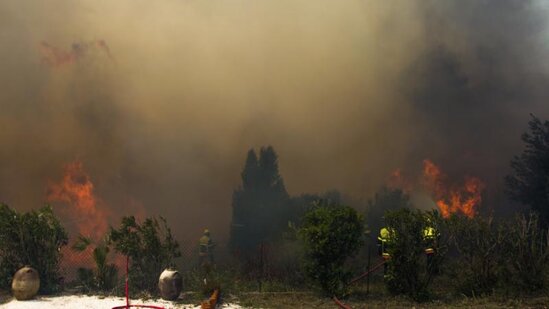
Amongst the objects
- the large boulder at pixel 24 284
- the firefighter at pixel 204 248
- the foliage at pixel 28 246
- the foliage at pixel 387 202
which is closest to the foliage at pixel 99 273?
the foliage at pixel 28 246

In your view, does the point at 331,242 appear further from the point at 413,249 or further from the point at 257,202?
the point at 257,202

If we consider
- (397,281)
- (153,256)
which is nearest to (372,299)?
(397,281)

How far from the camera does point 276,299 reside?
14117 mm

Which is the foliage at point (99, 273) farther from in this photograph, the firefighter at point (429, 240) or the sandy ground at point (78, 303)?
the firefighter at point (429, 240)

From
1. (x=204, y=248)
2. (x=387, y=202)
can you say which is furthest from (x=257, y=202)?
(x=204, y=248)

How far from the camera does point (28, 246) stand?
45.0 ft

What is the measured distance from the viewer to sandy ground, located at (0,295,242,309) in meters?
12.6

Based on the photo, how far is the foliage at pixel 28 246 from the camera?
13648 millimetres

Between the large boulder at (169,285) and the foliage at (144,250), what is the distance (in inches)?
35.8

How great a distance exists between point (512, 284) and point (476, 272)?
1.08 meters

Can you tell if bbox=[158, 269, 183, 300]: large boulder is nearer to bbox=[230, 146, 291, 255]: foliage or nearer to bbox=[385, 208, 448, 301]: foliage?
bbox=[385, 208, 448, 301]: foliage

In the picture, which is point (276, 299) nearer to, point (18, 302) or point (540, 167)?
point (18, 302)

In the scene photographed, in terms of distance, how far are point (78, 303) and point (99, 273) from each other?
4.88 ft

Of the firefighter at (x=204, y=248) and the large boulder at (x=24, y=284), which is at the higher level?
the firefighter at (x=204, y=248)
